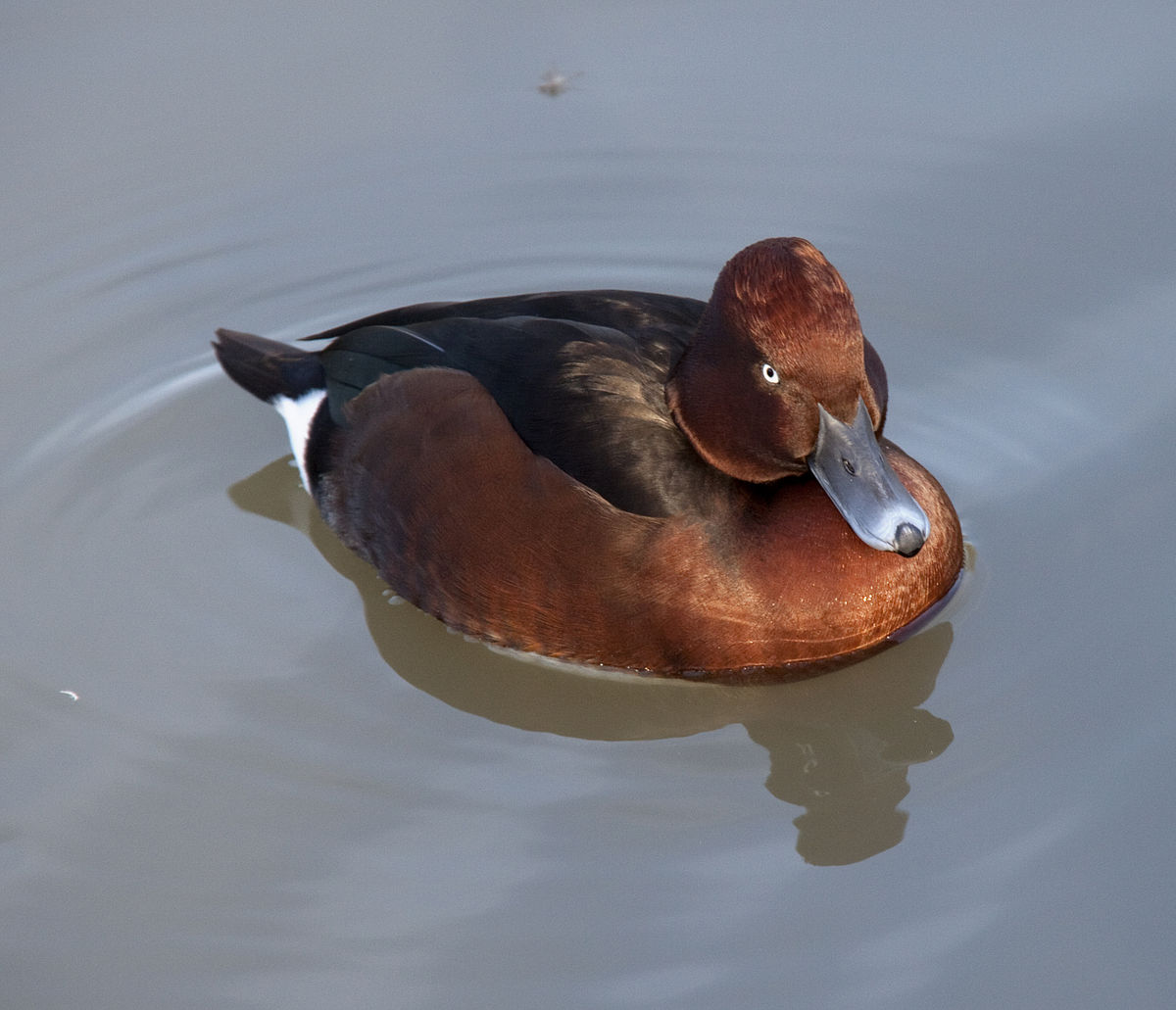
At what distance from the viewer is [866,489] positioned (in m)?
4.14

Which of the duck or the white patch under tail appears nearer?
the duck

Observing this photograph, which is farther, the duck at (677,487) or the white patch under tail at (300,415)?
the white patch under tail at (300,415)

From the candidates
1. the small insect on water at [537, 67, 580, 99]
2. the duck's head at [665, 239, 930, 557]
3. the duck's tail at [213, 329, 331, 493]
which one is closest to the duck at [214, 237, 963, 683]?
the duck's head at [665, 239, 930, 557]

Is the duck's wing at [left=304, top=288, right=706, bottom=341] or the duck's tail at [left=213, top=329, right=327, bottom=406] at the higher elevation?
the duck's wing at [left=304, top=288, right=706, bottom=341]

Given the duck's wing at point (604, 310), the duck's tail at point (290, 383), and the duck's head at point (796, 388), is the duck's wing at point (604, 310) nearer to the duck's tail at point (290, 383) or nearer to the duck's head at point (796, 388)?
the duck's head at point (796, 388)

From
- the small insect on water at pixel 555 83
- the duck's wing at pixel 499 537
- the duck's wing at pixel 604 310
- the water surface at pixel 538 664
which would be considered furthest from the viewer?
the small insect on water at pixel 555 83

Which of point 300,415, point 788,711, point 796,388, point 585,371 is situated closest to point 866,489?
point 796,388

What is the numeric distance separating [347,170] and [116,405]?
160cm

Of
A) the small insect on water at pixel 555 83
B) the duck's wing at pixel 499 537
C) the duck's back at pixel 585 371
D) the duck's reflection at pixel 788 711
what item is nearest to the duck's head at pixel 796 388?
the duck's back at pixel 585 371

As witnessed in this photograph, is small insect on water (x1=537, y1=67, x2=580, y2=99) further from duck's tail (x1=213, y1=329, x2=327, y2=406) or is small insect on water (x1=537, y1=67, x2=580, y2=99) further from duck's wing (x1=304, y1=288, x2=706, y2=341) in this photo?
duck's wing (x1=304, y1=288, x2=706, y2=341)

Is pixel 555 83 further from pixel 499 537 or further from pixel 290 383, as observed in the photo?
pixel 499 537

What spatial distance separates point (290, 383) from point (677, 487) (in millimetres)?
1569

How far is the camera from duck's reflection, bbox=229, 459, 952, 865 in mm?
4125

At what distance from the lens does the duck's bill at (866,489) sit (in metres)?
4.10
